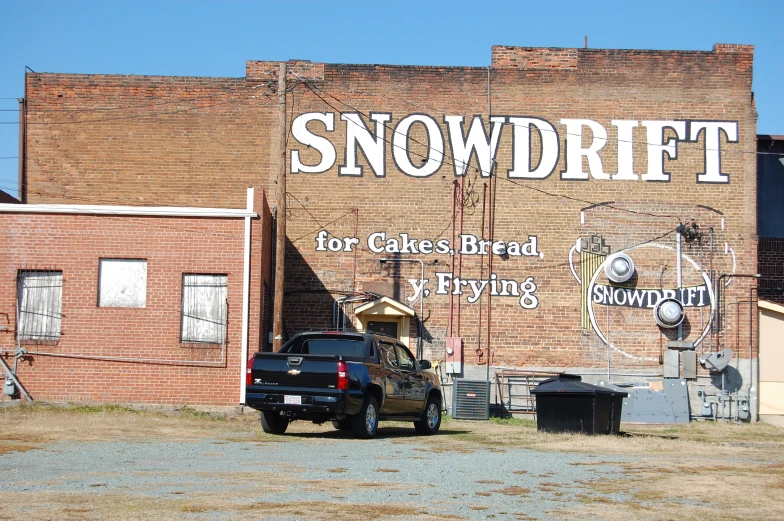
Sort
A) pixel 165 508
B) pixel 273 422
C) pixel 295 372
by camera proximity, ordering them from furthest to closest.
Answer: pixel 273 422, pixel 295 372, pixel 165 508

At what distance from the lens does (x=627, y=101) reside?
27469 mm

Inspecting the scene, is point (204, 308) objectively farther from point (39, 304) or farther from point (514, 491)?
point (514, 491)

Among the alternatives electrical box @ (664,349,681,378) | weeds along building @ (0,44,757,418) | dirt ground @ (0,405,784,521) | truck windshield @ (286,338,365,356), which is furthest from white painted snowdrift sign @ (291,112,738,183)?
truck windshield @ (286,338,365,356)

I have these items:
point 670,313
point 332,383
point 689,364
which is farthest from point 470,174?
point 332,383

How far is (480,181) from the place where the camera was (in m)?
27.1

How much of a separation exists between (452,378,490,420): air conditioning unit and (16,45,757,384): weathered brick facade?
201 cm

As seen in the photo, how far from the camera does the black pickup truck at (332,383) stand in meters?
15.4

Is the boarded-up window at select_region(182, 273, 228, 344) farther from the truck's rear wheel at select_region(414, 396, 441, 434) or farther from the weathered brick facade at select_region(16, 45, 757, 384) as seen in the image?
the truck's rear wheel at select_region(414, 396, 441, 434)

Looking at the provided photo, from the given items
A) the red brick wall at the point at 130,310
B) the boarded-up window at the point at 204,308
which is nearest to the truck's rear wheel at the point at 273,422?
the red brick wall at the point at 130,310

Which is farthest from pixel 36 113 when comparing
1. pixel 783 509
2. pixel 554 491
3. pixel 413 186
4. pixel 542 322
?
pixel 783 509

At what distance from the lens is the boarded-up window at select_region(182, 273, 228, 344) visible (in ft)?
73.6

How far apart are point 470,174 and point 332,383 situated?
12863 millimetres

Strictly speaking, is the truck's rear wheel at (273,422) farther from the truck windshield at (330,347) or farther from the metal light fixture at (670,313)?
the metal light fixture at (670,313)

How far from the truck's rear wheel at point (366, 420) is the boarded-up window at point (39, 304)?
360 inches
